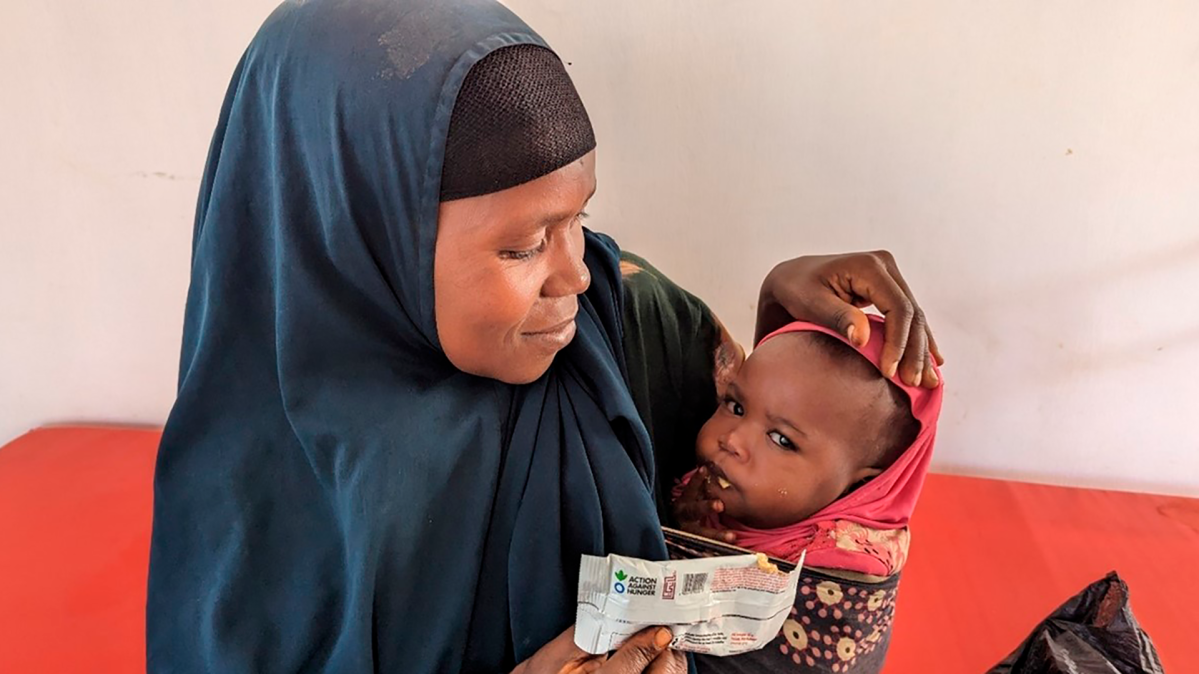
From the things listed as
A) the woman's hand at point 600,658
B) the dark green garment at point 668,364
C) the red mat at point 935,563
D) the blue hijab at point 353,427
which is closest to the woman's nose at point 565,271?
the blue hijab at point 353,427

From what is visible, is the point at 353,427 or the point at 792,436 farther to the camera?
the point at 792,436

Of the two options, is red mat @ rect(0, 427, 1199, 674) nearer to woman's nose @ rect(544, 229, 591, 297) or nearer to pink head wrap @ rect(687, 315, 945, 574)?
A: pink head wrap @ rect(687, 315, 945, 574)

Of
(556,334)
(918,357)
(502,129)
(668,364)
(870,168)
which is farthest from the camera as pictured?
(870,168)

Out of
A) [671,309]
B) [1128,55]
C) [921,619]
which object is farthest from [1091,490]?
[671,309]

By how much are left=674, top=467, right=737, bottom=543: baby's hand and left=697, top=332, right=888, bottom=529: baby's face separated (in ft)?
0.04

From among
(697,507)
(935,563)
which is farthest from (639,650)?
(935,563)

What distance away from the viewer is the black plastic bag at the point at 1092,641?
3.53ft

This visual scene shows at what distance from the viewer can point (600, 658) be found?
2.85 feet

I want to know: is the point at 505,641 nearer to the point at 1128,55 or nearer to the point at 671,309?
the point at 671,309

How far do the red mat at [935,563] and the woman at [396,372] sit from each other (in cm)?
68

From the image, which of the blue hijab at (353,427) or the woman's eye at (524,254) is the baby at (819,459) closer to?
the blue hijab at (353,427)

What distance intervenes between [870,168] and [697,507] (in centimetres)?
76

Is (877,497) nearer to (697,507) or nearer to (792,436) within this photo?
(792,436)

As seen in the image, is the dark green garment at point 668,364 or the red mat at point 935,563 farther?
the red mat at point 935,563
